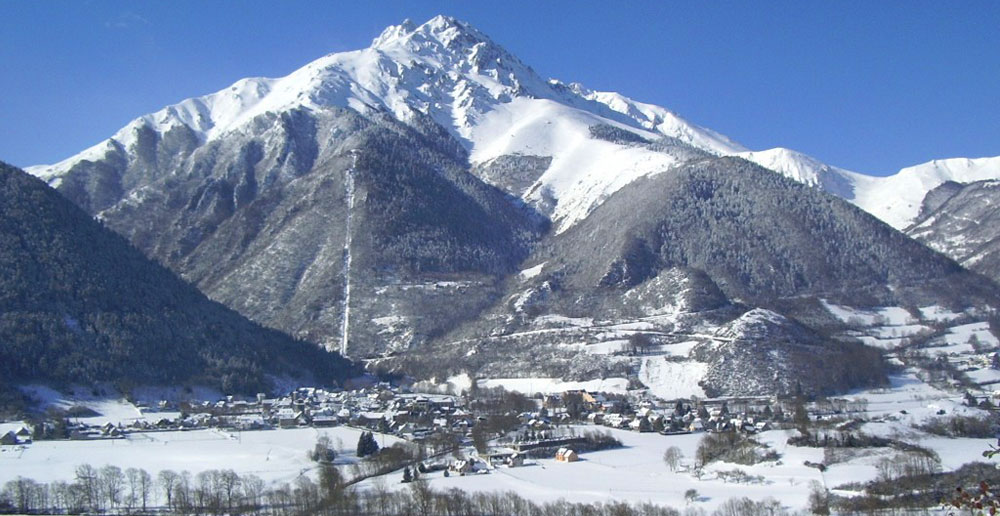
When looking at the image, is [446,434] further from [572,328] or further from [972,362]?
[972,362]

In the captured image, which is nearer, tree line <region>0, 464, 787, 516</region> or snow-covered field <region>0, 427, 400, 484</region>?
tree line <region>0, 464, 787, 516</region>

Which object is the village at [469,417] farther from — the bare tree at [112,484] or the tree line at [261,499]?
the bare tree at [112,484]

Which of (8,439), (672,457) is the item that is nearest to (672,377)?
(672,457)

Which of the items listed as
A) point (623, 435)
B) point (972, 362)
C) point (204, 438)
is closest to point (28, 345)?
point (204, 438)

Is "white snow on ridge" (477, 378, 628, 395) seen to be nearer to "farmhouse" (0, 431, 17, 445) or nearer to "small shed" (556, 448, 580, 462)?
"small shed" (556, 448, 580, 462)

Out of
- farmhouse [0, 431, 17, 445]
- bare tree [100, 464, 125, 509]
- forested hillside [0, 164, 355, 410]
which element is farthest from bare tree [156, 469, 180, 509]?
forested hillside [0, 164, 355, 410]

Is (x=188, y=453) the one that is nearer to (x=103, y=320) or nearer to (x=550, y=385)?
(x=103, y=320)

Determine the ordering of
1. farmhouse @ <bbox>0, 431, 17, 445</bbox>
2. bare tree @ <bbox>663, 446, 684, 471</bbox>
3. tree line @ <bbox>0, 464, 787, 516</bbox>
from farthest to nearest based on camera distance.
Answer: farmhouse @ <bbox>0, 431, 17, 445</bbox> → bare tree @ <bbox>663, 446, 684, 471</bbox> → tree line @ <bbox>0, 464, 787, 516</bbox>

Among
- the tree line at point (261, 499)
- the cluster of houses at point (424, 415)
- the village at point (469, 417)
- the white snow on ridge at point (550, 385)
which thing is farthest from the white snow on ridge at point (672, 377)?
the tree line at point (261, 499)
